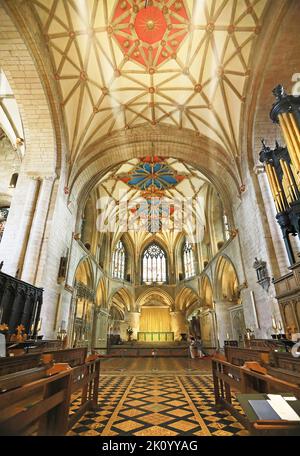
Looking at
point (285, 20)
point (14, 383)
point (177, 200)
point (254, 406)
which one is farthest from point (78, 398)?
point (177, 200)

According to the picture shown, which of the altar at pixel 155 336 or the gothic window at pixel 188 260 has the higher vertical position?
the gothic window at pixel 188 260

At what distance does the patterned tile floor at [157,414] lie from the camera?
2.94 meters

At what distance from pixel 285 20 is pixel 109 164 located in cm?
1031

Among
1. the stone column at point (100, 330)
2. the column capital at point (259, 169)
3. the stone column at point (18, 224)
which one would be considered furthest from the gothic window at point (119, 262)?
the column capital at point (259, 169)

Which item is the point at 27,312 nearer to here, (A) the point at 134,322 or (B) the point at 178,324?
(A) the point at 134,322

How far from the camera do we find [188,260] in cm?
2489

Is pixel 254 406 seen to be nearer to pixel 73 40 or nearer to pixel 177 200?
pixel 73 40

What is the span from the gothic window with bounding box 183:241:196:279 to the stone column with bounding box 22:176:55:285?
16.8 m

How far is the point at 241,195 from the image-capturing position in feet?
37.9

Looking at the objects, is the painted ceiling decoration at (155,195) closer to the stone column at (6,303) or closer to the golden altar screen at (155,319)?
the golden altar screen at (155,319)

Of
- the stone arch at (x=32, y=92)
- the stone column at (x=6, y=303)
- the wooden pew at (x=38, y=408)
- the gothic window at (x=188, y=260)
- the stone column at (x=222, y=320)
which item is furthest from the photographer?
the gothic window at (x=188, y=260)

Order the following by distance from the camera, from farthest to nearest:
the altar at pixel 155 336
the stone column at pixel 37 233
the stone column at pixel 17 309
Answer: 1. the altar at pixel 155 336
2. the stone column at pixel 37 233
3. the stone column at pixel 17 309

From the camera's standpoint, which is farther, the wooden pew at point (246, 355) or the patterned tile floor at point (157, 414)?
the wooden pew at point (246, 355)

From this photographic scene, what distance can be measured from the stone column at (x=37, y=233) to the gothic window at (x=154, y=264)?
59.8 ft
